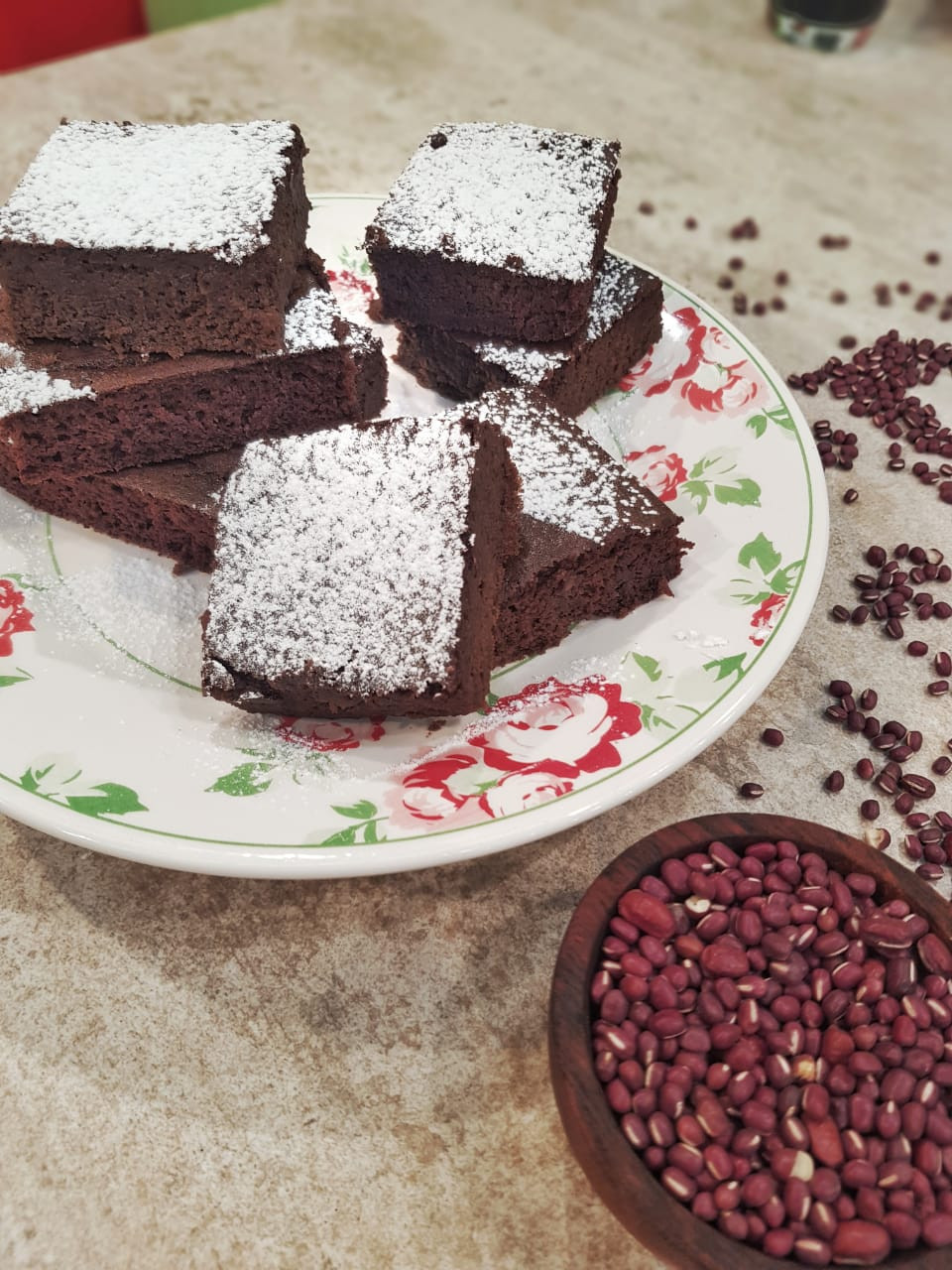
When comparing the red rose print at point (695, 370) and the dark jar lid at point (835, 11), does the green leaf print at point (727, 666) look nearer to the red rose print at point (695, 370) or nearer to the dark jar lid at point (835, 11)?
the red rose print at point (695, 370)

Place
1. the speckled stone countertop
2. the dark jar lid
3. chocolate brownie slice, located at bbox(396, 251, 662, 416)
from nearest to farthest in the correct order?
the speckled stone countertop < chocolate brownie slice, located at bbox(396, 251, 662, 416) < the dark jar lid

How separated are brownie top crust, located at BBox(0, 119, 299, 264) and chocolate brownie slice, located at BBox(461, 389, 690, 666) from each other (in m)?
0.66

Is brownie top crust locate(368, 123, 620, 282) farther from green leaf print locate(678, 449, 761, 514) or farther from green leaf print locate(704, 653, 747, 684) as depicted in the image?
green leaf print locate(704, 653, 747, 684)

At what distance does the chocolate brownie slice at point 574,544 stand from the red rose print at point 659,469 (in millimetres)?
212

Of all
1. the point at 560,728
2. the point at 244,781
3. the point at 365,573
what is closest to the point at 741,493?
the point at 560,728

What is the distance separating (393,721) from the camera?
77.0 inches

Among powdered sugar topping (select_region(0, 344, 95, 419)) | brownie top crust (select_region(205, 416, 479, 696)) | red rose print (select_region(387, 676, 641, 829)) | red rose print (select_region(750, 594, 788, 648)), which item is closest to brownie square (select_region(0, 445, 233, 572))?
powdered sugar topping (select_region(0, 344, 95, 419))

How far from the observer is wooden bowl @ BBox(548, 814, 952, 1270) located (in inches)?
52.4

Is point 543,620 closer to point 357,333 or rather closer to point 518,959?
point 518,959

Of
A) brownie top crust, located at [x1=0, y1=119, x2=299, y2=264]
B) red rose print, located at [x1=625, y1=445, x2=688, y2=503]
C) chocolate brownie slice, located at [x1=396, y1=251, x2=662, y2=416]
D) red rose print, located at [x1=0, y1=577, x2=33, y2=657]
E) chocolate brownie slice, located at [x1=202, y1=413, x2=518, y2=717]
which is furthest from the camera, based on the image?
chocolate brownie slice, located at [x1=396, y1=251, x2=662, y2=416]

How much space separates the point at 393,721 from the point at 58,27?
15.4 ft

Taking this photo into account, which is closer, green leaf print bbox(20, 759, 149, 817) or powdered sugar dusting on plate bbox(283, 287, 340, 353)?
green leaf print bbox(20, 759, 149, 817)

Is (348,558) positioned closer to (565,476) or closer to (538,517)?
(538,517)

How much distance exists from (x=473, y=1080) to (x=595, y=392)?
166 centimetres
